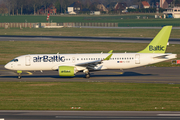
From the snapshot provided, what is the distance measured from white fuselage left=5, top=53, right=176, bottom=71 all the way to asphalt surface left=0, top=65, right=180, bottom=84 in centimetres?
171

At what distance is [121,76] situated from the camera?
4606cm

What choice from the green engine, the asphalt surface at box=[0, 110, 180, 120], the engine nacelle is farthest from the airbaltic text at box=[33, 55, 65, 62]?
the asphalt surface at box=[0, 110, 180, 120]

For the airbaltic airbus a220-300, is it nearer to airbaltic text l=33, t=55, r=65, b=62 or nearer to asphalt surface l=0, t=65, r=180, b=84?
airbaltic text l=33, t=55, r=65, b=62

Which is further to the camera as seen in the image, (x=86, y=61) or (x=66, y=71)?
(x=86, y=61)

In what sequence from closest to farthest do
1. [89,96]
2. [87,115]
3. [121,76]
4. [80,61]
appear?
1. [87,115]
2. [89,96]
3. [80,61]
4. [121,76]

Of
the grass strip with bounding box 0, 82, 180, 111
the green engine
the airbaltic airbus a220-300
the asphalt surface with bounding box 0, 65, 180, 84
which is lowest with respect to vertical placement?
the grass strip with bounding box 0, 82, 180, 111

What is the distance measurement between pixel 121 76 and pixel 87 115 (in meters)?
21.6

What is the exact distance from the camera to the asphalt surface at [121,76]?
42.4 m

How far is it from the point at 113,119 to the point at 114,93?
1004 centimetres

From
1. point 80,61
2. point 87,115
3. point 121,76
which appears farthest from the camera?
point 121,76

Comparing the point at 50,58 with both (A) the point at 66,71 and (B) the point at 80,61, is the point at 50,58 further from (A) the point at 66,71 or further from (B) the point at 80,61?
(B) the point at 80,61

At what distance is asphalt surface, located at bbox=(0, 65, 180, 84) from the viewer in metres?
42.4

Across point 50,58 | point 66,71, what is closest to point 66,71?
point 66,71

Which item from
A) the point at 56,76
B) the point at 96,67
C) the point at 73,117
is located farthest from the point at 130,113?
the point at 56,76
